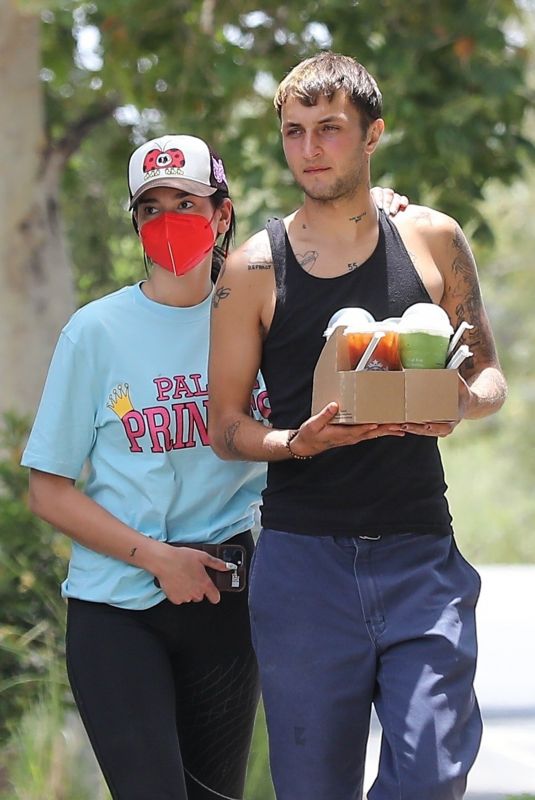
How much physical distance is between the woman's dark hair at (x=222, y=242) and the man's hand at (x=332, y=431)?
0.75m

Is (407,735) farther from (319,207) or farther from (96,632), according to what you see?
(319,207)

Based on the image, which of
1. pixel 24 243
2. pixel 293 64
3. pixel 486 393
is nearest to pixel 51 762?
pixel 486 393

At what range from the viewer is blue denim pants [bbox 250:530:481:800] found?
2.95 meters

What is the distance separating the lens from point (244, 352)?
3.09 meters

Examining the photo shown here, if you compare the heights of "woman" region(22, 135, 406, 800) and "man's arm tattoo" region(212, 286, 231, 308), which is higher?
"man's arm tattoo" region(212, 286, 231, 308)

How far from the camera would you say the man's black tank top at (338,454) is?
9.94 ft

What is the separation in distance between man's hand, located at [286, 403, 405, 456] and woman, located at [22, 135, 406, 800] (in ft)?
Result: 1.78

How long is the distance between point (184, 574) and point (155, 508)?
177mm

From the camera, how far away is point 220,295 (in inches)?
124

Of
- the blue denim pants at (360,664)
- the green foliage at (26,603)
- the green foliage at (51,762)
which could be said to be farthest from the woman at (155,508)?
the green foliage at (26,603)

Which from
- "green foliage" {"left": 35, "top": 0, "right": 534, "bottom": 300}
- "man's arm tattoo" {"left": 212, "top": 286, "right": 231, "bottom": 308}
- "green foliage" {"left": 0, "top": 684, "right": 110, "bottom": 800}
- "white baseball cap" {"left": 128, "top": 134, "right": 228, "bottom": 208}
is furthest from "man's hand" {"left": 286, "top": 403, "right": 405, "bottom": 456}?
"green foliage" {"left": 35, "top": 0, "right": 534, "bottom": 300}

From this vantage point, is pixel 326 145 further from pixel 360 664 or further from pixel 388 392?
pixel 360 664

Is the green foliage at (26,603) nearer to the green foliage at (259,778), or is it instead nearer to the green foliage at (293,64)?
the green foliage at (259,778)

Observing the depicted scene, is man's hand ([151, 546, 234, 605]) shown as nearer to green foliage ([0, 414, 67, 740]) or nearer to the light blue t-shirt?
the light blue t-shirt
